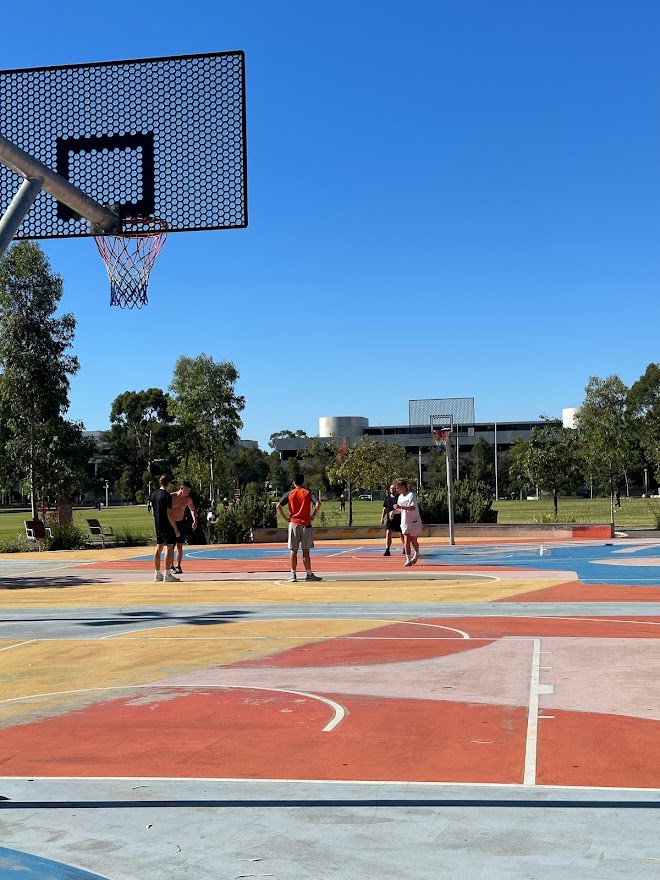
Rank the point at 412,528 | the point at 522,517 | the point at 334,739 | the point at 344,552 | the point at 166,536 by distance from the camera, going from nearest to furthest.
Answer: the point at 334,739
the point at 166,536
the point at 412,528
the point at 344,552
the point at 522,517

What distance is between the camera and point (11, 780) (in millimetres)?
5938

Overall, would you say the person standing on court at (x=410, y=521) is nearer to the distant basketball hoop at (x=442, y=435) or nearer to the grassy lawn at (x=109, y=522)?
the distant basketball hoop at (x=442, y=435)

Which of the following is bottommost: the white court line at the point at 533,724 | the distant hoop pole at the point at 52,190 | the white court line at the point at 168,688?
the white court line at the point at 168,688

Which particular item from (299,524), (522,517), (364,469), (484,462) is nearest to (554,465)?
(522,517)

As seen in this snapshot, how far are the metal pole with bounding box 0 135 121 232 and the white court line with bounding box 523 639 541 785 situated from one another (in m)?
6.40

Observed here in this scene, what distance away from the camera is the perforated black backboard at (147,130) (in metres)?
11.4

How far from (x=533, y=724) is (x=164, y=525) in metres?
12.5

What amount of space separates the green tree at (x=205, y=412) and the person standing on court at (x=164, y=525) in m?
34.4

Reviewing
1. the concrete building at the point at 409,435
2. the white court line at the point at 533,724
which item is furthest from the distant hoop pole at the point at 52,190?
the concrete building at the point at 409,435

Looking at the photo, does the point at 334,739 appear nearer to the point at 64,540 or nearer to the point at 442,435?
the point at 442,435

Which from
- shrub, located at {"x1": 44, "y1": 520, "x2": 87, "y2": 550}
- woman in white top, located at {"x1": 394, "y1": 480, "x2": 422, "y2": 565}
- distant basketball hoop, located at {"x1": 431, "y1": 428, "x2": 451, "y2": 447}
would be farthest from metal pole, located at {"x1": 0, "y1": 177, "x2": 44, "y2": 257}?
shrub, located at {"x1": 44, "y1": 520, "x2": 87, "y2": 550}

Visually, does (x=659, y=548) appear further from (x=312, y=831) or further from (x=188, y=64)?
(x=312, y=831)

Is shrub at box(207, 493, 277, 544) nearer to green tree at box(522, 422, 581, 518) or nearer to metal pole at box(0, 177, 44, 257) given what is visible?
green tree at box(522, 422, 581, 518)

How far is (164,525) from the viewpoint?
18.7m
